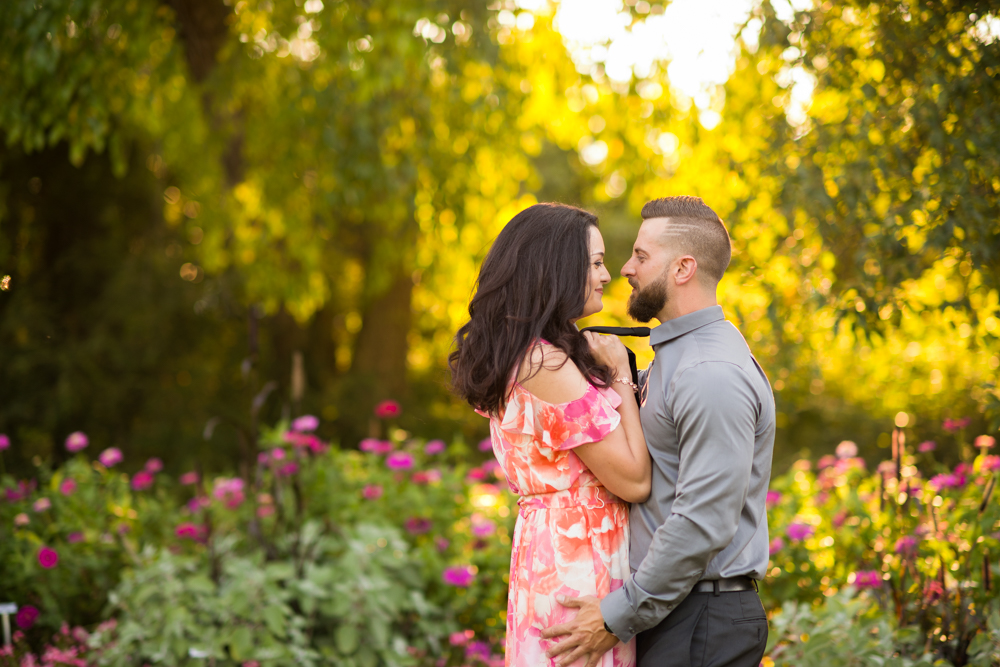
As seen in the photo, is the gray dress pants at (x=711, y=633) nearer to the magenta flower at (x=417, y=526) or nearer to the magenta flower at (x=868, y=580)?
the magenta flower at (x=868, y=580)

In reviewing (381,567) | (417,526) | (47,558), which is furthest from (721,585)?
(47,558)

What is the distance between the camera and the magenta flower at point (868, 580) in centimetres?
309

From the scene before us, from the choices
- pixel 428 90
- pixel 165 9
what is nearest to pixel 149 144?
pixel 165 9

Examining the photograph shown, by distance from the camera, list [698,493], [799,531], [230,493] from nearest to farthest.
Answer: [698,493] → [799,531] → [230,493]

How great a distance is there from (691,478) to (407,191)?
4.76m

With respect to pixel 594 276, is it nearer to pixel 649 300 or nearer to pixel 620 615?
pixel 649 300

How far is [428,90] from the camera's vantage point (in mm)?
6477

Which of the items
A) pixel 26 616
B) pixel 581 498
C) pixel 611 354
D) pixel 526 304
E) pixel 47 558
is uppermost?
pixel 526 304

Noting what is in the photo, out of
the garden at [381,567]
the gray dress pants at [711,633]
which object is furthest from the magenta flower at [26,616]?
the gray dress pants at [711,633]

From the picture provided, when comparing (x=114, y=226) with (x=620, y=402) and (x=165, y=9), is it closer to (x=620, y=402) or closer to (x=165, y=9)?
(x=165, y=9)

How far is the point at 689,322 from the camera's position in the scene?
2023 mm

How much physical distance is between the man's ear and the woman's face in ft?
0.65

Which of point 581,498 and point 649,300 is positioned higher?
point 649,300

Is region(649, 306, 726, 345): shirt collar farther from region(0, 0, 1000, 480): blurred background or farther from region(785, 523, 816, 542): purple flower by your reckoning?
region(785, 523, 816, 542): purple flower
